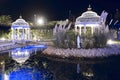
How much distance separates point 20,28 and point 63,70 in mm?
21382

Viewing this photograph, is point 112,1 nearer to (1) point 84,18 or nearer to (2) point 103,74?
(1) point 84,18

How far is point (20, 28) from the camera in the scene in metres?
34.1

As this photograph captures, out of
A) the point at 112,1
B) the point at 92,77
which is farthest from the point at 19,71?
the point at 112,1

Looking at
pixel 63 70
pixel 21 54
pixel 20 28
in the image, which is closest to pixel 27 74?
pixel 63 70

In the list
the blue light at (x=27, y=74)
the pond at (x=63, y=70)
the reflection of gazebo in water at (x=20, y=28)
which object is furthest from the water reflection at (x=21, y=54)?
the reflection of gazebo in water at (x=20, y=28)

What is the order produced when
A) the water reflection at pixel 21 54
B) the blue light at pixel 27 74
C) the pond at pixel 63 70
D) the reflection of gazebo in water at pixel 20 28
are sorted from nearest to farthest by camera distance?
the blue light at pixel 27 74, the pond at pixel 63 70, the water reflection at pixel 21 54, the reflection of gazebo in water at pixel 20 28

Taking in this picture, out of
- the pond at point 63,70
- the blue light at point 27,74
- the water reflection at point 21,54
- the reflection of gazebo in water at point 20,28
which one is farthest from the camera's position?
the reflection of gazebo in water at point 20,28

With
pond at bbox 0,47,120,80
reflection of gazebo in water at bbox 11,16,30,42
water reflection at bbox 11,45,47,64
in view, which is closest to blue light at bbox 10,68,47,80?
pond at bbox 0,47,120,80

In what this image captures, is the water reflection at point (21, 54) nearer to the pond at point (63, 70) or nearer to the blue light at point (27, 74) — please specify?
the pond at point (63, 70)

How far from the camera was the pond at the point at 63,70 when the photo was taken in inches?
467

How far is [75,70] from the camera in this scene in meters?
13.6

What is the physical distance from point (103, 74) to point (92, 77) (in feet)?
3.09

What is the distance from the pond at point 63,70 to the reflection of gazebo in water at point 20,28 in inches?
667

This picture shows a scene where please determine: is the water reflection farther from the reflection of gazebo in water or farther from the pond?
the reflection of gazebo in water
